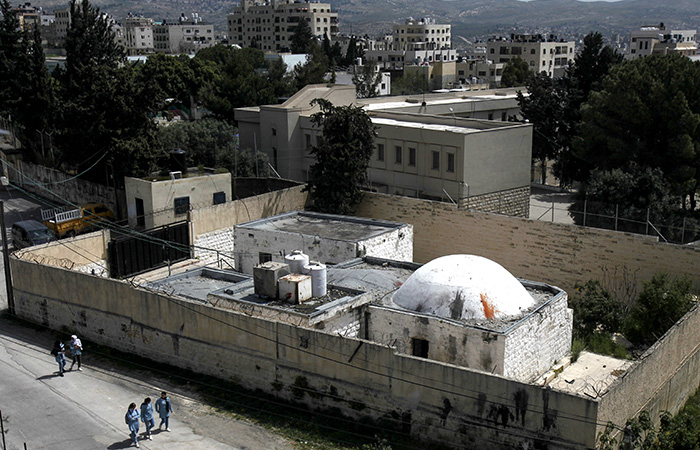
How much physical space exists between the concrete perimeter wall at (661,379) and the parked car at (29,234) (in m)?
27.3

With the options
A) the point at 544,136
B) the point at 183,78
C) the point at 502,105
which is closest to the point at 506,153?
the point at 544,136

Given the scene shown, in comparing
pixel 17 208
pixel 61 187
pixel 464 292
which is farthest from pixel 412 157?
pixel 17 208

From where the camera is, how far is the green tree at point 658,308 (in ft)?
76.0

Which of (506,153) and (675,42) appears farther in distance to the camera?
(675,42)

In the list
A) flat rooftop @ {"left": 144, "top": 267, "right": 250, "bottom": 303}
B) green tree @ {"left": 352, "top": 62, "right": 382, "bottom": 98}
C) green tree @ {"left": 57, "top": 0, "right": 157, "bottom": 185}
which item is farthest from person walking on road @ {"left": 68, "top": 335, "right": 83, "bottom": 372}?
green tree @ {"left": 352, "top": 62, "right": 382, "bottom": 98}

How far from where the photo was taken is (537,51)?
5881 inches

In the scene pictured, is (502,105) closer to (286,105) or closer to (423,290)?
(286,105)

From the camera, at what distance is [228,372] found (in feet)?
73.4

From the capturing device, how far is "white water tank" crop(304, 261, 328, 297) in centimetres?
2214

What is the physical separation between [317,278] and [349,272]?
2.95m

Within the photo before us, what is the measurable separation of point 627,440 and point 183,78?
67.4 m

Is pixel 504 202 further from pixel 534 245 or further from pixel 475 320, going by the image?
pixel 475 320

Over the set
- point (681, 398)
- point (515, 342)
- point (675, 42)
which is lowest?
point (681, 398)

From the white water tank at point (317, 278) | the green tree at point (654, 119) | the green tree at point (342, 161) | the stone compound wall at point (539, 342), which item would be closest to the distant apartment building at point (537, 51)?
the green tree at point (654, 119)
